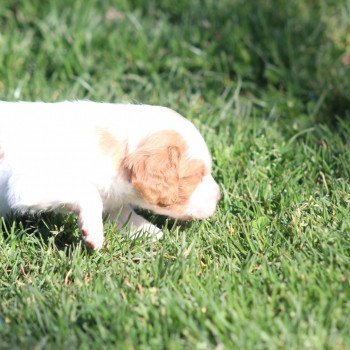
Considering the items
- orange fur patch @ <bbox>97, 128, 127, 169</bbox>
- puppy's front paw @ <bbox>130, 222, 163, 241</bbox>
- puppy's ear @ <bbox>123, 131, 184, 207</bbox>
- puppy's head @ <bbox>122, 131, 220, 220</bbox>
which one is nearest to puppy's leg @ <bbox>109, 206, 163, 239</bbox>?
puppy's front paw @ <bbox>130, 222, 163, 241</bbox>

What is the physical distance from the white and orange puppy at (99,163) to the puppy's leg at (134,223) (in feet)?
0.06

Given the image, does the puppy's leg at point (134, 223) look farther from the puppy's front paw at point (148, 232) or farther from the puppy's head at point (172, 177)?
the puppy's head at point (172, 177)

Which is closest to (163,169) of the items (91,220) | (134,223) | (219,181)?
(91,220)

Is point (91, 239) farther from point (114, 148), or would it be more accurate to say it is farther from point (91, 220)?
point (114, 148)

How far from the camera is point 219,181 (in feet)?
16.8

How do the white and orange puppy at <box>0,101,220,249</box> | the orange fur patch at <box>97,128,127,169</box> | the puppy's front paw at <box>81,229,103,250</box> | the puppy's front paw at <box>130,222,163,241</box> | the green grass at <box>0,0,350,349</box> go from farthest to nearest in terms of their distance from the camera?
the puppy's front paw at <box>130,222,163,241</box>, the orange fur patch at <box>97,128,127,169</box>, the white and orange puppy at <box>0,101,220,249</box>, the puppy's front paw at <box>81,229,103,250</box>, the green grass at <box>0,0,350,349</box>

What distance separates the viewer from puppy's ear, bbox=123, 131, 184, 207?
4141 mm

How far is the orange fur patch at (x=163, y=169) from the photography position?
4.14 metres

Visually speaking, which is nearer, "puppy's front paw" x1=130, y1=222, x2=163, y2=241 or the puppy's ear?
the puppy's ear

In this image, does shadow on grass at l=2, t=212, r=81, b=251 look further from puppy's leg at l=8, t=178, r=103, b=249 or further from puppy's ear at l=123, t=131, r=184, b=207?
puppy's ear at l=123, t=131, r=184, b=207

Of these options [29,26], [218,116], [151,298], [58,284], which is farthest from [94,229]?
[29,26]

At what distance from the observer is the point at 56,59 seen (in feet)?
22.1

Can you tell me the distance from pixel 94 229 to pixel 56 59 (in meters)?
3.03

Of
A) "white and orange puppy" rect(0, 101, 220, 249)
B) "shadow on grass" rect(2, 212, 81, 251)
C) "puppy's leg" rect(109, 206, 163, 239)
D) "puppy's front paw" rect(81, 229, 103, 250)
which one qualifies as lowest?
"shadow on grass" rect(2, 212, 81, 251)
